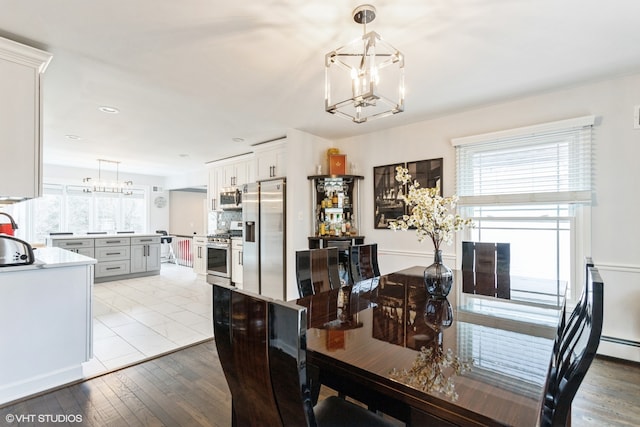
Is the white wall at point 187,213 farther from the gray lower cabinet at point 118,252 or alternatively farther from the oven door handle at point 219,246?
the oven door handle at point 219,246

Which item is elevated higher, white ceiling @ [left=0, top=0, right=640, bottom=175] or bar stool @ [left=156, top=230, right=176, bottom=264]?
white ceiling @ [left=0, top=0, right=640, bottom=175]

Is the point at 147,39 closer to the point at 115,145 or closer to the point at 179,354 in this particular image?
the point at 179,354

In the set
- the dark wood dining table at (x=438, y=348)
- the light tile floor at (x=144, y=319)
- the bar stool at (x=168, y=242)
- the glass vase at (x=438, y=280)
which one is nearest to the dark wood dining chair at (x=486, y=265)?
the dark wood dining table at (x=438, y=348)

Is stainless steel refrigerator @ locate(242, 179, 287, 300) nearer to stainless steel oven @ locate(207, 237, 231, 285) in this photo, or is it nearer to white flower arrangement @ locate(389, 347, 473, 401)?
stainless steel oven @ locate(207, 237, 231, 285)

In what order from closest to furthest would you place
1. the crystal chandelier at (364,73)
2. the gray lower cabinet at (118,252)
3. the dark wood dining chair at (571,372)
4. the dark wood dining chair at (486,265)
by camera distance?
the dark wood dining chair at (571,372), the crystal chandelier at (364,73), the dark wood dining chair at (486,265), the gray lower cabinet at (118,252)

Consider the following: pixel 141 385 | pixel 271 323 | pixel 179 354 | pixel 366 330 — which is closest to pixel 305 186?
pixel 179 354

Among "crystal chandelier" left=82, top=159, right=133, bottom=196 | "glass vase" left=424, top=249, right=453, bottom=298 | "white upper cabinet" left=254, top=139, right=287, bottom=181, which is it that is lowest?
"glass vase" left=424, top=249, right=453, bottom=298

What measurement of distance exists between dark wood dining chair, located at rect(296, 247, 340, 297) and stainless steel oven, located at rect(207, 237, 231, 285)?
3.79m

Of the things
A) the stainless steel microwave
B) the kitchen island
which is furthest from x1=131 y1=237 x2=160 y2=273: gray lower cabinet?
the kitchen island

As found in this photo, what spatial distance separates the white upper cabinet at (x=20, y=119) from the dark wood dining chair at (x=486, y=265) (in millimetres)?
3177

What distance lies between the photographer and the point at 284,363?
0.84 meters

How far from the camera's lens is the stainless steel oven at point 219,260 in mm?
5742

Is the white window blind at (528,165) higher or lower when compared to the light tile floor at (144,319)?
higher

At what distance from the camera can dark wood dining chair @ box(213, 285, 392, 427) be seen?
0.82m
